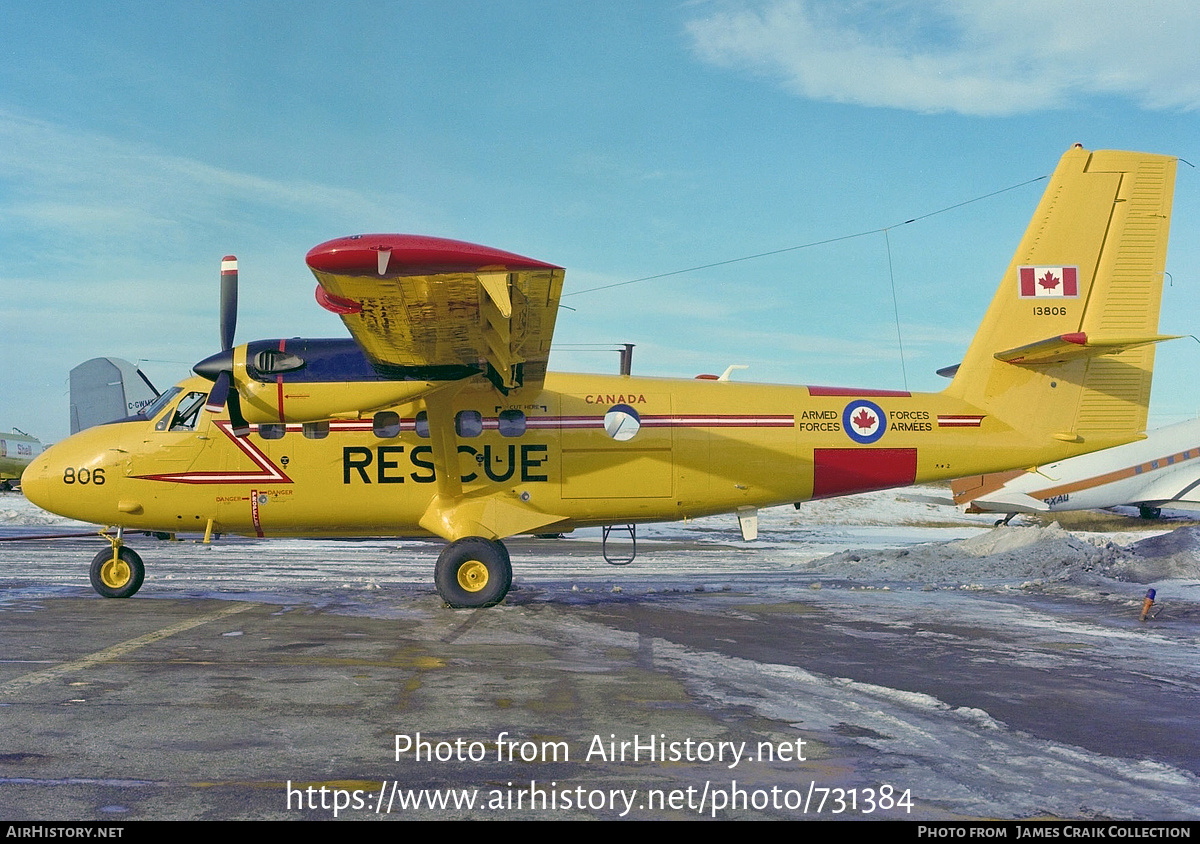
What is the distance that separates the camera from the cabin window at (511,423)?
13.7 metres

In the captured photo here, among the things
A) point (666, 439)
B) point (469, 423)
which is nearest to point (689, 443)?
point (666, 439)

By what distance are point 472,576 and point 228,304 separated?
5.92 meters

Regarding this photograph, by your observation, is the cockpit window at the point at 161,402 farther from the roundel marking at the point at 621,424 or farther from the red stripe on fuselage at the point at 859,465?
the red stripe on fuselage at the point at 859,465

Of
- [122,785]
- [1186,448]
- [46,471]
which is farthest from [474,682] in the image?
[1186,448]

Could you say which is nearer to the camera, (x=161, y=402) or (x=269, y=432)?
(x=269, y=432)

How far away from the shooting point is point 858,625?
1153cm

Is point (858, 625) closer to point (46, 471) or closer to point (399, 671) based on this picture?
point (399, 671)

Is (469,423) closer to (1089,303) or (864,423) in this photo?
(864,423)

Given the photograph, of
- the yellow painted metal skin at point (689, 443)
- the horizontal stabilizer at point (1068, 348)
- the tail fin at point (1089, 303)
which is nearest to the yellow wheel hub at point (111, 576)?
the yellow painted metal skin at point (689, 443)

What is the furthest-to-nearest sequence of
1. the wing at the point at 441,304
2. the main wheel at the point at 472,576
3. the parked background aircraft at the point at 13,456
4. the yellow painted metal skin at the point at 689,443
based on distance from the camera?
1. the parked background aircraft at the point at 13,456
2. the yellow painted metal skin at the point at 689,443
3. the main wheel at the point at 472,576
4. the wing at the point at 441,304

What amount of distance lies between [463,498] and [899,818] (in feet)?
31.9

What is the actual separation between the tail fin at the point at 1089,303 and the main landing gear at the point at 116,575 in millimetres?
12979

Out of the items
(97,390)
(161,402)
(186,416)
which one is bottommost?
(186,416)

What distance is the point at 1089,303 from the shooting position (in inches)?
548
